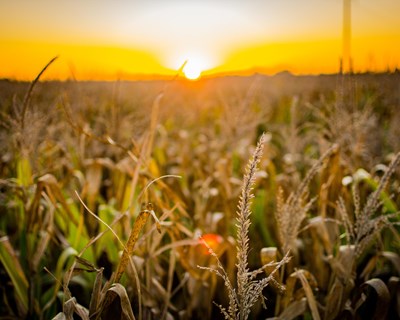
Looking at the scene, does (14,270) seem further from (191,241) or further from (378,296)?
(378,296)

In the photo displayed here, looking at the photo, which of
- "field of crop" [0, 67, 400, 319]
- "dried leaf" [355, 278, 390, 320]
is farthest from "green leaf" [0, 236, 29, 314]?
"dried leaf" [355, 278, 390, 320]

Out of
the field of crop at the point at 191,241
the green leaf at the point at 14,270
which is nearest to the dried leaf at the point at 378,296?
the field of crop at the point at 191,241

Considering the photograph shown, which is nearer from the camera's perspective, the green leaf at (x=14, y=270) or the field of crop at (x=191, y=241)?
the field of crop at (x=191, y=241)

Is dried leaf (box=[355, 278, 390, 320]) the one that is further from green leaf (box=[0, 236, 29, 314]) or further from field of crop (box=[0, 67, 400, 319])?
green leaf (box=[0, 236, 29, 314])

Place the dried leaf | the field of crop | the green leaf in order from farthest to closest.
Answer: the green leaf → the dried leaf → the field of crop

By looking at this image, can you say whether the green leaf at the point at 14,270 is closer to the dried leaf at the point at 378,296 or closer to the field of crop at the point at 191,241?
the field of crop at the point at 191,241

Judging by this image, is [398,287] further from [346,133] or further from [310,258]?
[346,133]

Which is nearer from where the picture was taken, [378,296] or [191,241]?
[378,296]

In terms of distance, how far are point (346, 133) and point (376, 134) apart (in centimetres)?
229

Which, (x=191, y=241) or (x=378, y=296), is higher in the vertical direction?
(x=191, y=241)

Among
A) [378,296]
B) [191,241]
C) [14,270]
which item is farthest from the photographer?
[14,270]

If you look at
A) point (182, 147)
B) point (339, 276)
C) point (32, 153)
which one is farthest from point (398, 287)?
point (182, 147)

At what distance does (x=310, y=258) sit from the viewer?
8.67ft

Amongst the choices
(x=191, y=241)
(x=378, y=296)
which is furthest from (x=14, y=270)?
(x=378, y=296)
